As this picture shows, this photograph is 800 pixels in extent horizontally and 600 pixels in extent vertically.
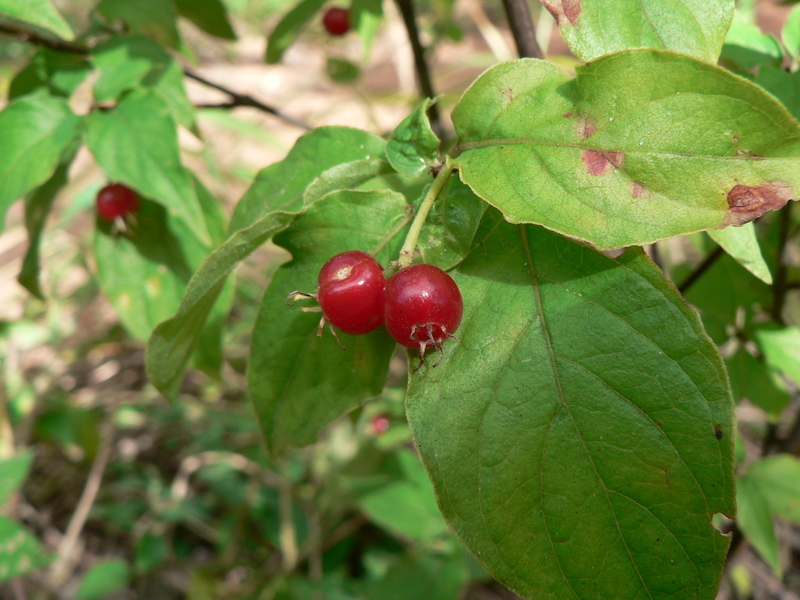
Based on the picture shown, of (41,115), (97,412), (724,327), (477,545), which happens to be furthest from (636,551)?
(97,412)

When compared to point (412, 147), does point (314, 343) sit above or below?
below

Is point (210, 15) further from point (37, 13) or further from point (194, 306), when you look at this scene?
point (194, 306)

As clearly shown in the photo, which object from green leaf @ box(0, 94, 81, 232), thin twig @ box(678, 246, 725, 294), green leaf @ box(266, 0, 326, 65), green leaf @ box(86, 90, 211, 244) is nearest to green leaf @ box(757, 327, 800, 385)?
thin twig @ box(678, 246, 725, 294)

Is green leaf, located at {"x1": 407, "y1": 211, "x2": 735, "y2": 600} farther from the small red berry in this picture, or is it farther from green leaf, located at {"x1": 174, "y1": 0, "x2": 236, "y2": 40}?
the small red berry

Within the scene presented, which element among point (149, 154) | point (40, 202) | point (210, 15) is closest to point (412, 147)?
point (149, 154)

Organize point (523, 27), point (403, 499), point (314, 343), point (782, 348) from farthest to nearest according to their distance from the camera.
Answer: point (403, 499) < point (782, 348) < point (523, 27) < point (314, 343)

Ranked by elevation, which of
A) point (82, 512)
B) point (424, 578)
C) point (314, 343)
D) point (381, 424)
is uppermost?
point (314, 343)

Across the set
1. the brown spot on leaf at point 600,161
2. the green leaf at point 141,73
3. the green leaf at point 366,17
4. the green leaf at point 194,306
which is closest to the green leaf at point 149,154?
the green leaf at point 141,73
